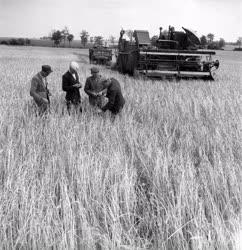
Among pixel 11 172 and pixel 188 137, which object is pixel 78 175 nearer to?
pixel 11 172

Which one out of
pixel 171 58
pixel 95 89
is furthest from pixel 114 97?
pixel 171 58

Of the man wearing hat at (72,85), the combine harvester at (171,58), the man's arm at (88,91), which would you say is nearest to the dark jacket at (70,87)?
the man wearing hat at (72,85)

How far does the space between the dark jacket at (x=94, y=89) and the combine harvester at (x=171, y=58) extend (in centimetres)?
626

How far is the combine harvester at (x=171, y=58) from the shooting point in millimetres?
13492

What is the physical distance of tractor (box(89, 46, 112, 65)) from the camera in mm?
25516

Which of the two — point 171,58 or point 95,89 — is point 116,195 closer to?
point 95,89

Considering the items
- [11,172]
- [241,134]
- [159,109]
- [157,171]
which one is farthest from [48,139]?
[159,109]

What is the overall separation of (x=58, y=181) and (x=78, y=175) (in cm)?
20

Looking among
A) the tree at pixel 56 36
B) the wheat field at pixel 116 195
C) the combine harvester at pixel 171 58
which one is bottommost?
the wheat field at pixel 116 195

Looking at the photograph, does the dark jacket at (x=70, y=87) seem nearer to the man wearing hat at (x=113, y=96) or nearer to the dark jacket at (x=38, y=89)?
the dark jacket at (x=38, y=89)

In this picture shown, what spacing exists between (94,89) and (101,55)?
62.5 feet

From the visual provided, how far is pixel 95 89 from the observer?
730 centimetres

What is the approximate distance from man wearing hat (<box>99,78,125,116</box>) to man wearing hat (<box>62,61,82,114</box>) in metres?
0.62

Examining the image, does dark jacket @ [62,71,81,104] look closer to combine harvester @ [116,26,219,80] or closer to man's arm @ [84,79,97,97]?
man's arm @ [84,79,97,97]
